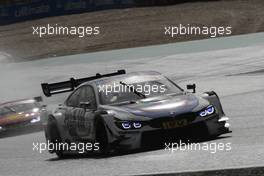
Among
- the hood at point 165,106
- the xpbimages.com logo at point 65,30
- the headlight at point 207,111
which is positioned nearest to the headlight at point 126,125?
the hood at point 165,106

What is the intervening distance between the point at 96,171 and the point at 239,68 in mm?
19761

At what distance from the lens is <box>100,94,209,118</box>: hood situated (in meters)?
12.8

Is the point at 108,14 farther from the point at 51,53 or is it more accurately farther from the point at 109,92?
the point at 109,92

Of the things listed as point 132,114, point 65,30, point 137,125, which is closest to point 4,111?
point 132,114

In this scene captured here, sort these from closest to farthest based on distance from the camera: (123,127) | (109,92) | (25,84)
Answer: (123,127) < (109,92) < (25,84)

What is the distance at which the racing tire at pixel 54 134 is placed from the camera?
14.8 meters

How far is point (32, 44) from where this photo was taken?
4834 centimetres

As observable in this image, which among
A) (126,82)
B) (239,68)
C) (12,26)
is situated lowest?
(12,26)

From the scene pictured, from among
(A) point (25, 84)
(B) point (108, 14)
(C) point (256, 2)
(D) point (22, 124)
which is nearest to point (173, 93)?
(D) point (22, 124)

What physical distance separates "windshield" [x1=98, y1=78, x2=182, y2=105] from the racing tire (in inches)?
54.6

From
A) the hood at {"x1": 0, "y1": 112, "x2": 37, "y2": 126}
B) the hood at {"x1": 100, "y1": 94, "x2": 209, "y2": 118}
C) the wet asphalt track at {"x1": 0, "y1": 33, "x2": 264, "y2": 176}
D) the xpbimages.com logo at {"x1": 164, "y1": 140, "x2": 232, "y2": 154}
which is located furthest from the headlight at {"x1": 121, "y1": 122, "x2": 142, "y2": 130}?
the hood at {"x1": 0, "y1": 112, "x2": 37, "y2": 126}

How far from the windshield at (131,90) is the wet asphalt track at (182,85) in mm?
1101

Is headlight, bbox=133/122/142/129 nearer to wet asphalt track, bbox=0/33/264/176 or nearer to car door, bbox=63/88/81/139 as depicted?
wet asphalt track, bbox=0/33/264/176

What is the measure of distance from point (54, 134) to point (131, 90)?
1924 millimetres
